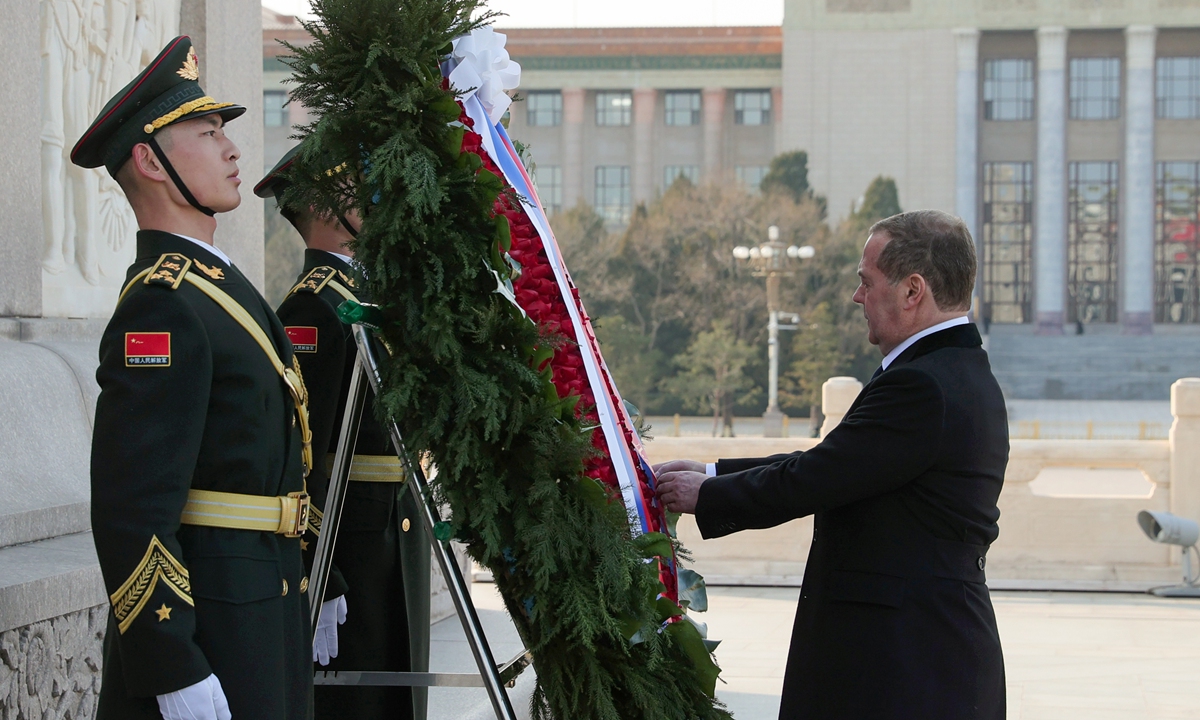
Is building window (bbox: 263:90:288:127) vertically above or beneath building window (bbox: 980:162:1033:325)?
above

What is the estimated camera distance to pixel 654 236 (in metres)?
33.7

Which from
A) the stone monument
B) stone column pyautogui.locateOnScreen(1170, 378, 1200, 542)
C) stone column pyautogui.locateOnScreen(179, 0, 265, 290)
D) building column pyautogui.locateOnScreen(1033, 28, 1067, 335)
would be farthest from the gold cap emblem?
building column pyautogui.locateOnScreen(1033, 28, 1067, 335)

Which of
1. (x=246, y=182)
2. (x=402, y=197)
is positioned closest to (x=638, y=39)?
(x=246, y=182)

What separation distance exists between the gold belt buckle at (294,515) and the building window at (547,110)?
4929cm

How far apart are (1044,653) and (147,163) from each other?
5428 millimetres

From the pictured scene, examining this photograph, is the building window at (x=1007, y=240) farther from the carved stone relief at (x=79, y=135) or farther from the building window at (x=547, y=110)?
the carved stone relief at (x=79, y=135)

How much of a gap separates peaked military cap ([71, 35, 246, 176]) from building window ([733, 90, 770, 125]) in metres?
49.2

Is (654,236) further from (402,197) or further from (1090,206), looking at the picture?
(402,197)

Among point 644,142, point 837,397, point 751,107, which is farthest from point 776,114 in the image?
point 837,397

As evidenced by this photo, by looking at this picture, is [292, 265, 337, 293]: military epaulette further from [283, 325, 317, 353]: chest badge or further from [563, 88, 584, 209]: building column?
[563, 88, 584, 209]: building column

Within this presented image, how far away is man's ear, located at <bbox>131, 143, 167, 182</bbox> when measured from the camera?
2018 millimetres

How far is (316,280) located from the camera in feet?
8.62

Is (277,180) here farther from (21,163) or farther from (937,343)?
(937,343)

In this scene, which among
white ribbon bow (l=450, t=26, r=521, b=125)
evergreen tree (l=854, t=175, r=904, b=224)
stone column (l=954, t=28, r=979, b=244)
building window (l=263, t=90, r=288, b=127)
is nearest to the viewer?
white ribbon bow (l=450, t=26, r=521, b=125)
